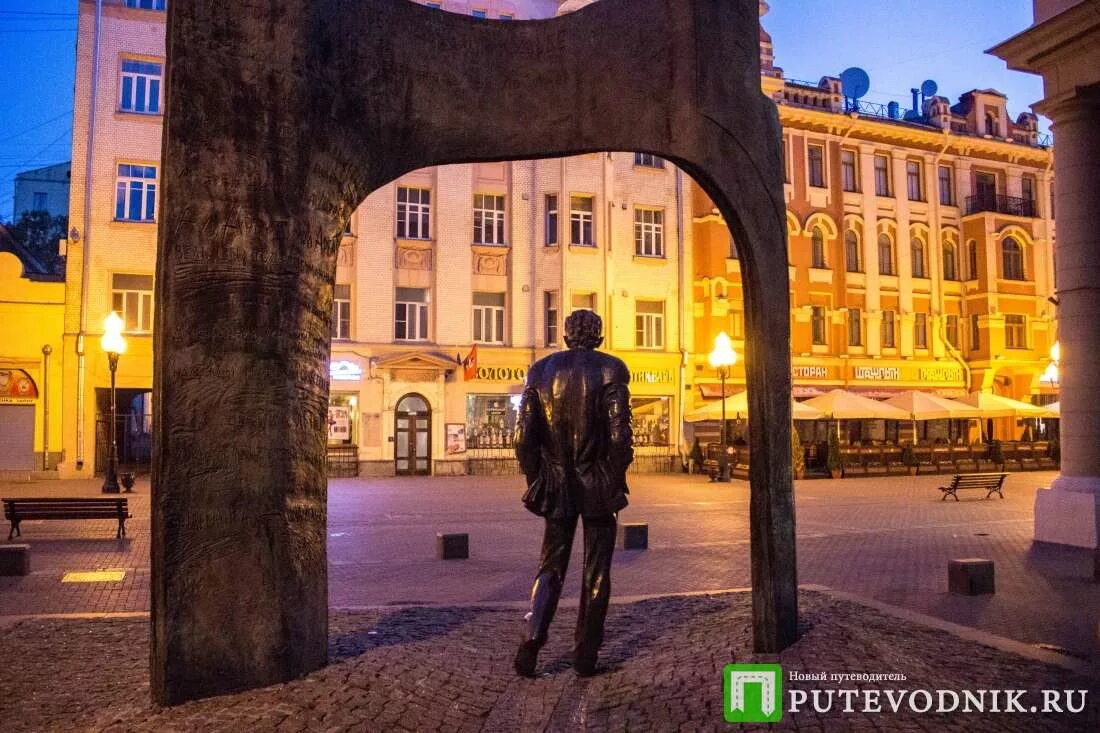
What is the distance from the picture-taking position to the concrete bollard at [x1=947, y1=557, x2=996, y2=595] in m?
8.72

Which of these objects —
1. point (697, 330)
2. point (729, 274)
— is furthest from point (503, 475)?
point (729, 274)

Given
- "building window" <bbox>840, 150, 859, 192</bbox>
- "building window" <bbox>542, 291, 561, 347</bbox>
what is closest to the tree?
"building window" <bbox>542, 291, 561, 347</bbox>

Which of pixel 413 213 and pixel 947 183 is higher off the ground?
→ pixel 947 183

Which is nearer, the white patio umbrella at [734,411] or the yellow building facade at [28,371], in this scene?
the yellow building facade at [28,371]

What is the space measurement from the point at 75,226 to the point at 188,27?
1008 inches

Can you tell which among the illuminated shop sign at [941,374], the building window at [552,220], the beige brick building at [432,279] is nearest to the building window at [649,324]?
the beige brick building at [432,279]

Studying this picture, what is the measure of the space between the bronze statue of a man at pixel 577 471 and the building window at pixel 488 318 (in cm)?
2579

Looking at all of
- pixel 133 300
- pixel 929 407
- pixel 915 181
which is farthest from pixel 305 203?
pixel 915 181

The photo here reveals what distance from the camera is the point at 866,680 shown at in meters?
4.93

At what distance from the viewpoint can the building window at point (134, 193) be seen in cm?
2798

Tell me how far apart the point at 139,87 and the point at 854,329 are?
27.1m

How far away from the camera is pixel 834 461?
94.5 feet

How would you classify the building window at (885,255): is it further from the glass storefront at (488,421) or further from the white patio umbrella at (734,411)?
the glass storefront at (488,421)

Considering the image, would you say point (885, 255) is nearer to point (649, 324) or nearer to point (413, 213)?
point (649, 324)
